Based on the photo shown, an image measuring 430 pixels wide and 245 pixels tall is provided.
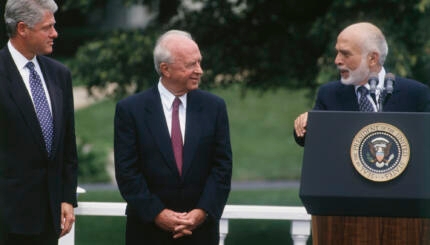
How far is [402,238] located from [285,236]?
5.26m

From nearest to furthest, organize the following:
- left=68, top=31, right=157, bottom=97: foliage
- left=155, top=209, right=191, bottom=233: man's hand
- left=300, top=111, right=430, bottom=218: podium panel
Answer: left=300, top=111, right=430, bottom=218: podium panel
left=155, top=209, right=191, bottom=233: man's hand
left=68, top=31, right=157, bottom=97: foliage

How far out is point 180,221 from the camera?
4488 millimetres

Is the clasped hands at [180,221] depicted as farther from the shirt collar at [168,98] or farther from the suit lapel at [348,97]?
the suit lapel at [348,97]

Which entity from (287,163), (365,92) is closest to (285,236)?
(365,92)

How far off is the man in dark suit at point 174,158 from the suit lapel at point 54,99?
30 cm

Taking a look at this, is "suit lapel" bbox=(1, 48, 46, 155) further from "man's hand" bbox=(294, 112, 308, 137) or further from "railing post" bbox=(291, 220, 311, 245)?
"railing post" bbox=(291, 220, 311, 245)

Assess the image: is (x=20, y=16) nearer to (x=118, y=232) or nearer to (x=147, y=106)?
(x=147, y=106)

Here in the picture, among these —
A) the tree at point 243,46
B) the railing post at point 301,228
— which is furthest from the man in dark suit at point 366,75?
the tree at point 243,46

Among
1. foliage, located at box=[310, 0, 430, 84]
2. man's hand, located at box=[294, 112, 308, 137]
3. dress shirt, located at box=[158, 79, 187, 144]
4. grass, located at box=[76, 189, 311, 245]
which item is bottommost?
grass, located at box=[76, 189, 311, 245]

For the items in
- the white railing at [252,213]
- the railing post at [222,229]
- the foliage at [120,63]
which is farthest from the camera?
the foliage at [120,63]

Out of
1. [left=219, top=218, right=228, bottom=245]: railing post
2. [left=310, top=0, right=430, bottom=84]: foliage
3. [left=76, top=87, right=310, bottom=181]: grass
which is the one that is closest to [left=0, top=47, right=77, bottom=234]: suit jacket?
[left=219, top=218, right=228, bottom=245]: railing post

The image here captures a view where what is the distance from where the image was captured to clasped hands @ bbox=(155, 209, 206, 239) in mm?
4484

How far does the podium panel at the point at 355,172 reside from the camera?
393 centimetres

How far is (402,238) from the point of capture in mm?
4094
